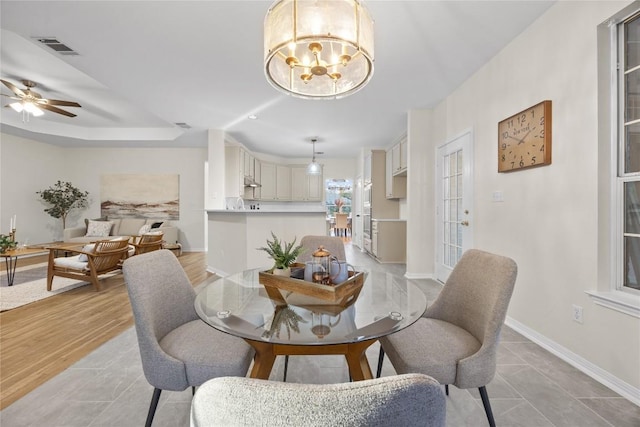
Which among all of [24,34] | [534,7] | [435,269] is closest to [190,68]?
[24,34]

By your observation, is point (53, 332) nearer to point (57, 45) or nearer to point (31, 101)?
point (57, 45)

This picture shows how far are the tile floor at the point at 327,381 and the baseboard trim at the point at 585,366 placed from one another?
42mm

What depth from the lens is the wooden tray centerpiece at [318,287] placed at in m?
1.29

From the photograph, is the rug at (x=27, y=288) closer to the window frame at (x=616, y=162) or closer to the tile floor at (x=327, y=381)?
the tile floor at (x=327, y=381)

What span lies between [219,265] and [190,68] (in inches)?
111

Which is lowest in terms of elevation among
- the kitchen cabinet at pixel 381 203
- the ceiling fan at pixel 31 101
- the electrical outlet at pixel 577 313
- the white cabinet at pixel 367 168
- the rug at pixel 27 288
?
the rug at pixel 27 288

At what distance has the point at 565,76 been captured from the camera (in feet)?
6.93

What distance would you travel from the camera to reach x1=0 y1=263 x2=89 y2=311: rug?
3.29 metres

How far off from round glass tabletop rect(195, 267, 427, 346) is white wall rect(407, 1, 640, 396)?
134 cm

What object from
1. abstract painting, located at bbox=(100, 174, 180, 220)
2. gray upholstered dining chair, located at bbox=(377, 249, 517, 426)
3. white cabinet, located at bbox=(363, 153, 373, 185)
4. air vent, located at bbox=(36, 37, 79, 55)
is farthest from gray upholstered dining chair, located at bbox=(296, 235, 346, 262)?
abstract painting, located at bbox=(100, 174, 180, 220)

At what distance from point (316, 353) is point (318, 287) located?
0.30m

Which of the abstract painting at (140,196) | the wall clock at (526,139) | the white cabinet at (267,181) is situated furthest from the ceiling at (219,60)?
the white cabinet at (267,181)

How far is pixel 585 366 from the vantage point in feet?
6.25

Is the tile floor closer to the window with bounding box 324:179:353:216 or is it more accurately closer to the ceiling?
the ceiling
